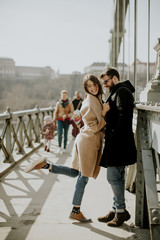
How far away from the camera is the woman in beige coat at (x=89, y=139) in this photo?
2852 millimetres

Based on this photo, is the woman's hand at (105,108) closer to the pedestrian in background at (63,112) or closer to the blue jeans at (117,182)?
the blue jeans at (117,182)

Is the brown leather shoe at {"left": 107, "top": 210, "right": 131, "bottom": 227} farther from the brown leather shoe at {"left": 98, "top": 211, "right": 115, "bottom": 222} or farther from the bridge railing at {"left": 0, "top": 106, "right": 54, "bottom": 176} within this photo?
the bridge railing at {"left": 0, "top": 106, "right": 54, "bottom": 176}

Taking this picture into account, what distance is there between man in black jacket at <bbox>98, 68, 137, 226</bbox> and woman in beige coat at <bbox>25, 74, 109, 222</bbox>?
9 cm

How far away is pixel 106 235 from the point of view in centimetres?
273

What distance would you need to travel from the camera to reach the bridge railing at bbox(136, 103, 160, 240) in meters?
1.84

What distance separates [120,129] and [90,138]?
37cm

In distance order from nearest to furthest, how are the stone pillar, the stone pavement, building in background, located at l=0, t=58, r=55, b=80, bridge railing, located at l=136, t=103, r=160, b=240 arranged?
bridge railing, located at l=136, t=103, r=160, b=240
the stone pillar
the stone pavement
building in background, located at l=0, t=58, r=55, b=80

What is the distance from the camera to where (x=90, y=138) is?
9.55 ft

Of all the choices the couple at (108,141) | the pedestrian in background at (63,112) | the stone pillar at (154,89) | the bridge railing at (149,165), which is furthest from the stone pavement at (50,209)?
the pedestrian in background at (63,112)

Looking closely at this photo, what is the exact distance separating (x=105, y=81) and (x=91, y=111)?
0.33m

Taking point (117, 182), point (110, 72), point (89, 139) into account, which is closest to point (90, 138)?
point (89, 139)

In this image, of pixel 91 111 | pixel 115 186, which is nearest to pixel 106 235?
pixel 115 186

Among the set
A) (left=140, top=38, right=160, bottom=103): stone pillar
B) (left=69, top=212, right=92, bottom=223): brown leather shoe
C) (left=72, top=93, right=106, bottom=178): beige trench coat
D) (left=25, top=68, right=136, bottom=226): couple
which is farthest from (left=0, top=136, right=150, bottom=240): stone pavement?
(left=140, top=38, right=160, bottom=103): stone pillar

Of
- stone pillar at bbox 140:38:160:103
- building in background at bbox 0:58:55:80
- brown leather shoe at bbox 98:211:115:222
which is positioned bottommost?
brown leather shoe at bbox 98:211:115:222
